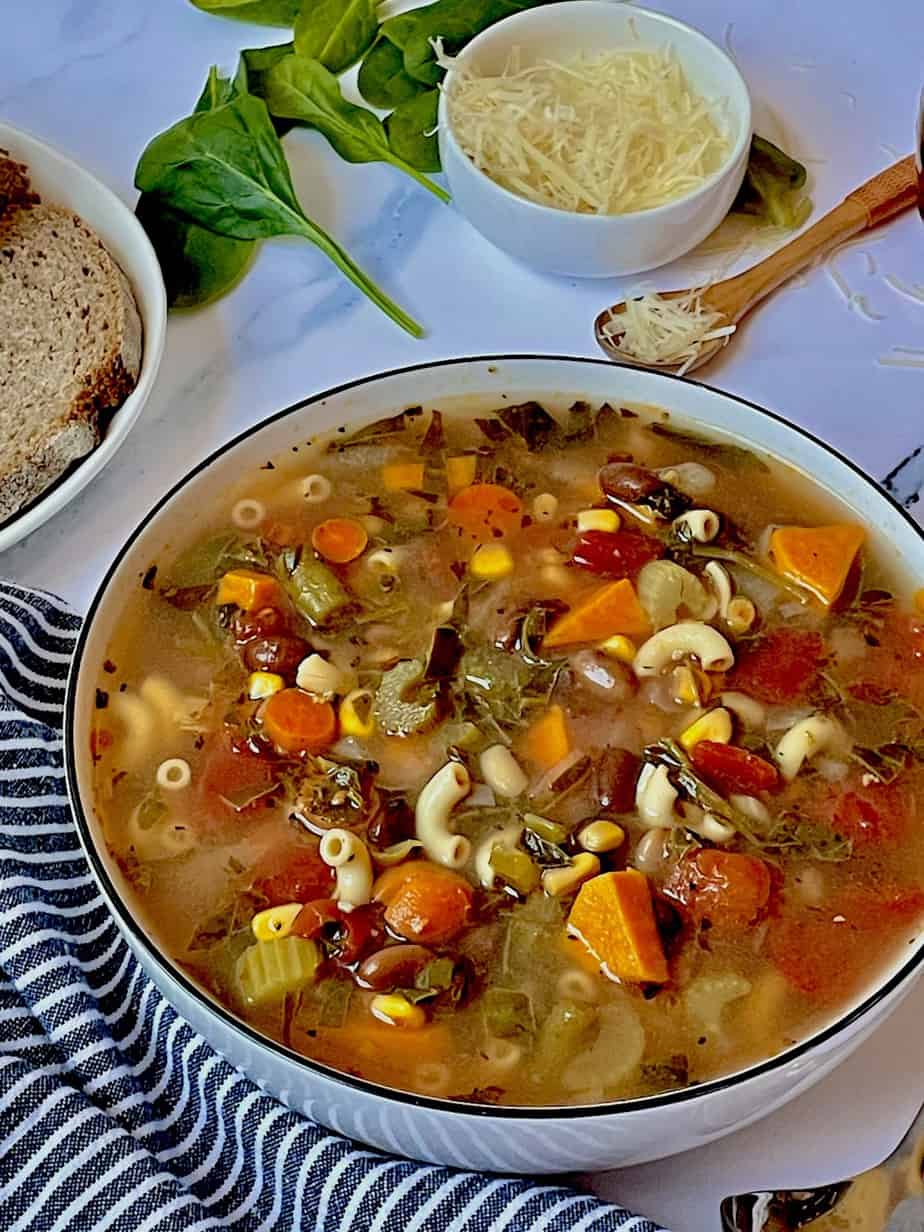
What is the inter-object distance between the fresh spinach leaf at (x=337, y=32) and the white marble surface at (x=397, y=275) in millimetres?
157

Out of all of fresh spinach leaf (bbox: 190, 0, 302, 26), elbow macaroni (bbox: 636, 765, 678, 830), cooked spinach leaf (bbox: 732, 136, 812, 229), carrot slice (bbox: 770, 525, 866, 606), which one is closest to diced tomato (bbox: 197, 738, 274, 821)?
elbow macaroni (bbox: 636, 765, 678, 830)

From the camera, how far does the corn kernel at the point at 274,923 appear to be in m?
1.71

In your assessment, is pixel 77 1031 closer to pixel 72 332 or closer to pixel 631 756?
pixel 631 756

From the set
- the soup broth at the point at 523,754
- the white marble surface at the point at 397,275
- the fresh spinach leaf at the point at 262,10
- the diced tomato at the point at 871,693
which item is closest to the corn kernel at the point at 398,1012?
the soup broth at the point at 523,754

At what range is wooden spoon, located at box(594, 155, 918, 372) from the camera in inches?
101

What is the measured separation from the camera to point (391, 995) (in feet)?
5.48

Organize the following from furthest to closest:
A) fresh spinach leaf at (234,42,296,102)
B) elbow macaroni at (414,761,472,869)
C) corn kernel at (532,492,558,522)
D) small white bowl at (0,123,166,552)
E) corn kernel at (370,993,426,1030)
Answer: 1. fresh spinach leaf at (234,42,296,102)
2. small white bowl at (0,123,166,552)
3. corn kernel at (532,492,558,522)
4. elbow macaroni at (414,761,472,869)
5. corn kernel at (370,993,426,1030)

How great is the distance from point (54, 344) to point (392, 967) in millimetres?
1386

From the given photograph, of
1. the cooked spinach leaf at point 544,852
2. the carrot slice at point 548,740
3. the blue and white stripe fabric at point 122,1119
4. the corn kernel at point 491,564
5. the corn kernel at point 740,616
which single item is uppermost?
the corn kernel at point 740,616

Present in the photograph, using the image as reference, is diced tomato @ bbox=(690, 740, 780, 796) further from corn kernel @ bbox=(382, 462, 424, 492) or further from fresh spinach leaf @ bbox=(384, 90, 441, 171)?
fresh spinach leaf @ bbox=(384, 90, 441, 171)

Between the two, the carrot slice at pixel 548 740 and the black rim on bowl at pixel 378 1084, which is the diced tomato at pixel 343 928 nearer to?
the black rim on bowl at pixel 378 1084

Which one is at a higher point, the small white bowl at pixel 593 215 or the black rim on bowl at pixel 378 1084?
the small white bowl at pixel 593 215

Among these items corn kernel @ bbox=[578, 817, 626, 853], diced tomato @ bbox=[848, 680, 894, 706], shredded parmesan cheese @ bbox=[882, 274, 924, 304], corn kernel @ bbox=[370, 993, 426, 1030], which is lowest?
corn kernel @ bbox=[370, 993, 426, 1030]

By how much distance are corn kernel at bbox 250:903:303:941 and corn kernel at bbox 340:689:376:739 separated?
0.79 feet
